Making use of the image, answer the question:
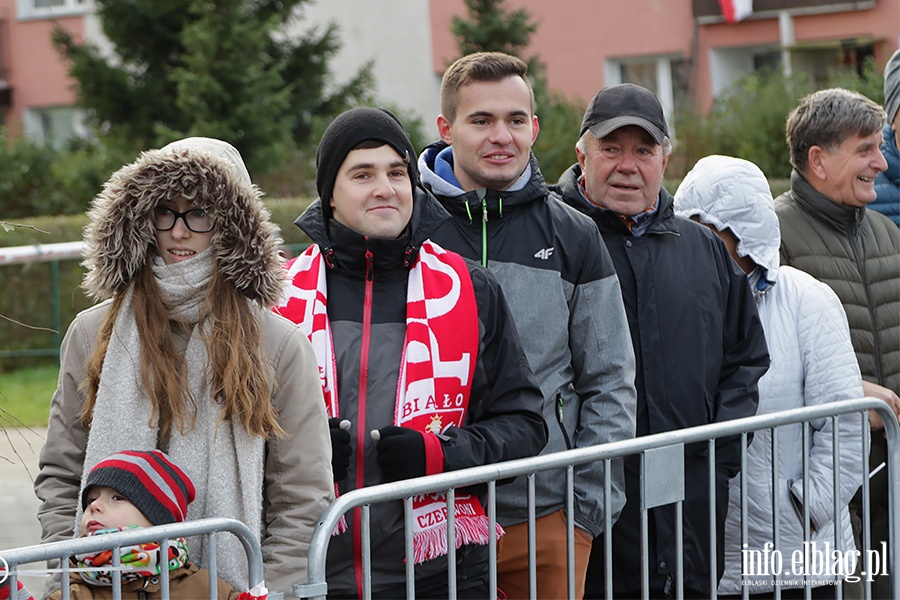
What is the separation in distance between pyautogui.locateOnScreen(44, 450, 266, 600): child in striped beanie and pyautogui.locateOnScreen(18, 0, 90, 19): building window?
2353 centimetres

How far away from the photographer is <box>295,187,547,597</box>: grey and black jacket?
328 cm

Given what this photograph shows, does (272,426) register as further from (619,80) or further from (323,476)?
(619,80)

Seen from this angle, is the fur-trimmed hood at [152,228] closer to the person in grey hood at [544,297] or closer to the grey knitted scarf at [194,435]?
the grey knitted scarf at [194,435]

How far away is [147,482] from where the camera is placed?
2.88 metres

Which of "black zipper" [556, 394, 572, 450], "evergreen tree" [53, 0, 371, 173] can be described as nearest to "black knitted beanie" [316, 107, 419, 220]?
"black zipper" [556, 394, 572, 450]

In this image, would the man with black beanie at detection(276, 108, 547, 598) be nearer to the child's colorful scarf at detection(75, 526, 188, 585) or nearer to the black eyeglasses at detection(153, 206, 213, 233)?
the black eyeglasses at detection(153, 206, 213, 233)

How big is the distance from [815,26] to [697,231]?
17.9 meters

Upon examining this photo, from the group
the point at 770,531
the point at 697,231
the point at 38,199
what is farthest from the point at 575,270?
the point at 38,199

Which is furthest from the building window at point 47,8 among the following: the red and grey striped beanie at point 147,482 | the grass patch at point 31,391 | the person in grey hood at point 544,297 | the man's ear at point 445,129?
the red and grey striped beanie at point 147,482

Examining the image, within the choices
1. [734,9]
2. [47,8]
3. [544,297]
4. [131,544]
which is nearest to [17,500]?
[544,297]

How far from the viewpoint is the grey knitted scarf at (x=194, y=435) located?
2.99 m

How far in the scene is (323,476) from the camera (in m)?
3.08

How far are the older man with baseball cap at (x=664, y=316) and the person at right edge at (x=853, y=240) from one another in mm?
807

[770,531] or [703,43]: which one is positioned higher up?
[703,43]
